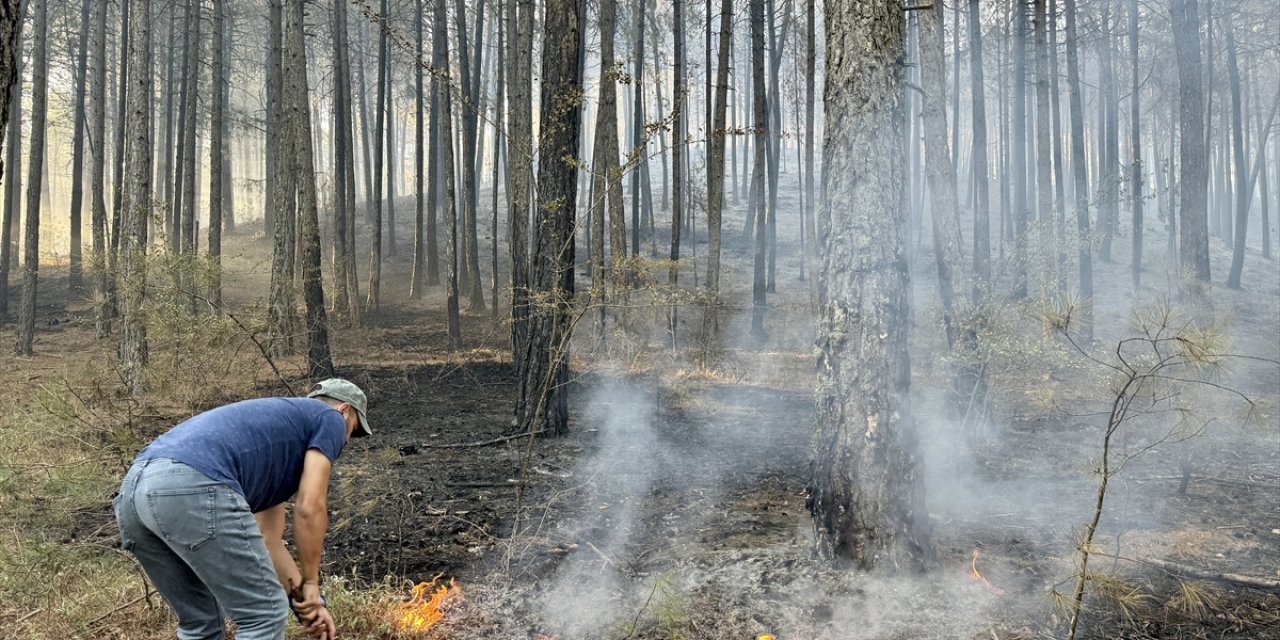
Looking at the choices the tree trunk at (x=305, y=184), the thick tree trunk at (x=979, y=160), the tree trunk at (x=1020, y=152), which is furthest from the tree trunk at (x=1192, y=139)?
the tree trunk at (x=305, y=184)

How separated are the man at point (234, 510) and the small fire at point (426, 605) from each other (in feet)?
3.46

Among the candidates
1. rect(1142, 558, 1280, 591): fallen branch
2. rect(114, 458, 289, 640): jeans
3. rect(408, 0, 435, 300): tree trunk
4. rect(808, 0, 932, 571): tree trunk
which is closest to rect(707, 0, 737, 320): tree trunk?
rect(408, 0, 435, 300): tree trunk

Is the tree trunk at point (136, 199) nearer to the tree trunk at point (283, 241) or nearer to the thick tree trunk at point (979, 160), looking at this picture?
the tree trunk at point (283, 241)

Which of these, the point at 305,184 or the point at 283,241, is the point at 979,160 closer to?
the point at 305,184

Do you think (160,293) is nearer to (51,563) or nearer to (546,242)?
(546,242)

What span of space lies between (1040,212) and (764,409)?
318 inches

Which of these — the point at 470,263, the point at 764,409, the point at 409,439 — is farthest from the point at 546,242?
the point at 470,263

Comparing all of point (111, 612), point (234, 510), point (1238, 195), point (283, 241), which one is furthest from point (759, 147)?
point (234, 510)

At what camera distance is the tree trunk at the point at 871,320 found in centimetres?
478

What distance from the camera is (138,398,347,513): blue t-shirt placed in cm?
265

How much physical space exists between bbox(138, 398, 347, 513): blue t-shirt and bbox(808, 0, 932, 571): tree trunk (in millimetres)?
3067

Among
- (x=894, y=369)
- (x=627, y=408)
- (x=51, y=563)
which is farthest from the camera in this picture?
(x=627, y=408)

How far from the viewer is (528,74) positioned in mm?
10500

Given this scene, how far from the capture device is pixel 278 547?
309 cm
